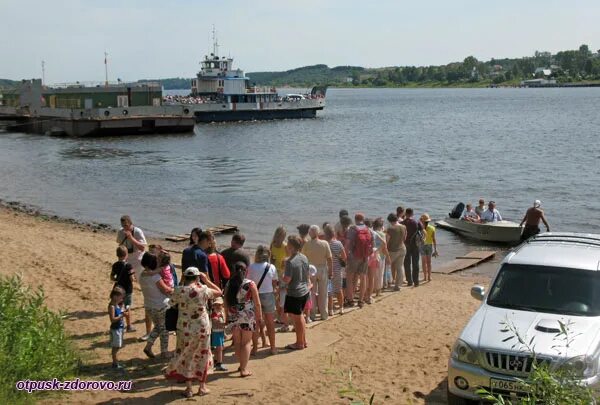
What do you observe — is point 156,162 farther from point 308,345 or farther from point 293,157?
point 308,345

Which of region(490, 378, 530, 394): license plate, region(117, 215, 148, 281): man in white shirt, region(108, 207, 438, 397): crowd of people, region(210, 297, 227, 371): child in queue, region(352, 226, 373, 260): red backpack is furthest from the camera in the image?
region(352, 226, 373, 260): red backpack

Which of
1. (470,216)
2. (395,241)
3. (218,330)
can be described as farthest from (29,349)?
(470,216)

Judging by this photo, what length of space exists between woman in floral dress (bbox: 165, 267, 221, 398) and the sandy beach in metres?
0.27

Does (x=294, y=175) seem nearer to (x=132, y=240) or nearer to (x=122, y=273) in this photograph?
(x=132, y=240)

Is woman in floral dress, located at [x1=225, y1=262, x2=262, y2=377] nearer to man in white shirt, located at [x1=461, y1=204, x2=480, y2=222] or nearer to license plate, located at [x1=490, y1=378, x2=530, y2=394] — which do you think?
license plate, located at [x1=490, y1=378, x2=530, y2=394]

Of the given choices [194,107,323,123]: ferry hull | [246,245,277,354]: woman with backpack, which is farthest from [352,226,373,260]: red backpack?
[194,107,323,123]: ferry hull

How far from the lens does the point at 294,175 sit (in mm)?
42812

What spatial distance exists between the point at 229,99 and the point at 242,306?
7650 cm

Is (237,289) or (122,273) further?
(122,273)

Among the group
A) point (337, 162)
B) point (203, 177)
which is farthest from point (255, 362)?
point (337, 162)

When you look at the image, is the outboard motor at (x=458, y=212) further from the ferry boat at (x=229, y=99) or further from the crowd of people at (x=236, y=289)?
the ferry boat at (x=229, y=99)

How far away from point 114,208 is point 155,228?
234 inches

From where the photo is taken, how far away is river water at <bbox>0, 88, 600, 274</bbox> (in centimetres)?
2994

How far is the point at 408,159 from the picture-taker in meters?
51.8
